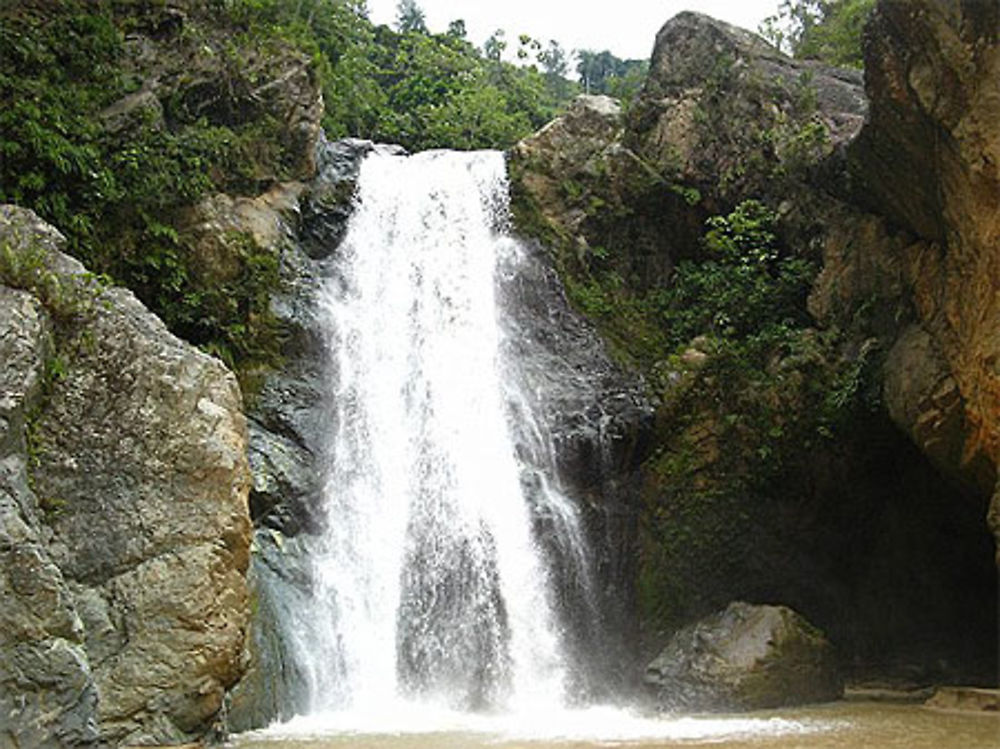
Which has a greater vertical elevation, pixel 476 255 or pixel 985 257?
pixel 476 255

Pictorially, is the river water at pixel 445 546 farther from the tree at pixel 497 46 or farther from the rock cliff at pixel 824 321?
the tree at pixel 497 46

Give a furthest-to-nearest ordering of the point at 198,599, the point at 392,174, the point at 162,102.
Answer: the point at 392,174 → the point at 162,102 → the point at 198,599

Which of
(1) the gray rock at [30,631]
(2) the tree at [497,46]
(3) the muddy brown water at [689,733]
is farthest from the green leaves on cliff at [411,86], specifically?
(3) the muddy brown water at [689,733]

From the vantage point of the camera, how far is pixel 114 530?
770 centimetres

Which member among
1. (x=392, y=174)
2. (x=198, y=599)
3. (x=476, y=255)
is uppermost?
(x=392, y=174)

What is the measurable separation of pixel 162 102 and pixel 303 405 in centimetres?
593

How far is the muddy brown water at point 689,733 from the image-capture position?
26.7 feet

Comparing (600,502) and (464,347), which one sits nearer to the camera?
(600,502)

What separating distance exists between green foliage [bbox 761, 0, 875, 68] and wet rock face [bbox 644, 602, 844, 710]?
11285mm

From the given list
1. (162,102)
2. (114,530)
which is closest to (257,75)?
Result: (162,102)

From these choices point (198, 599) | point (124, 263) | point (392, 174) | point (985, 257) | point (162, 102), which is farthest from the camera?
point (392, 174)

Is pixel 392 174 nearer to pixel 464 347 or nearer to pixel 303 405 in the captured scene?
pixel 464 347

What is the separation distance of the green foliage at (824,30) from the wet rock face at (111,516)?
14.9 m

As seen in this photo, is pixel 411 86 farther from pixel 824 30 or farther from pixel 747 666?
pixel 747 666
